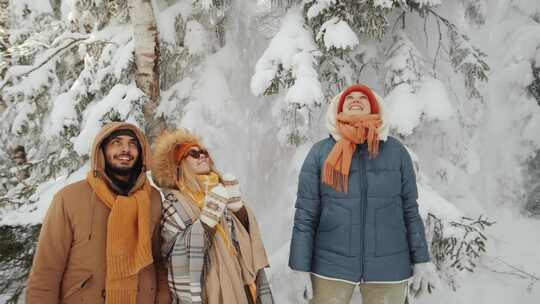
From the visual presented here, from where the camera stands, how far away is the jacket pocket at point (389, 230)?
295cm

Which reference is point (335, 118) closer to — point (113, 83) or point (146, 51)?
point (146, 51)

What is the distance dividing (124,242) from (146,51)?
9.47 feet

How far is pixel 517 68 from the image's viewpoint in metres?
7.48

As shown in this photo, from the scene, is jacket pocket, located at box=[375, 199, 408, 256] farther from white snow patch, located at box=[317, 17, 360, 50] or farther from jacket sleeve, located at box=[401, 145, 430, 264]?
white snow patch, located at box=[317, 17, 360, 50]

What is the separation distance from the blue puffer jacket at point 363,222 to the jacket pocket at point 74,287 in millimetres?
1419

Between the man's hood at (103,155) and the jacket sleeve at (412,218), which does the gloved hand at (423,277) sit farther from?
the man's hood at (103,155)

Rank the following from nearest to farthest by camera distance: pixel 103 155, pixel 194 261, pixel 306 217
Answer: pixel 194 261
pixel 103 155
pixel 306 217

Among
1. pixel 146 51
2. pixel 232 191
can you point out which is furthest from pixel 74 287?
pixel 146 51

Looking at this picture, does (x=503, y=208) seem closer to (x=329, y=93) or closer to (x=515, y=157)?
(x=515, y=157)

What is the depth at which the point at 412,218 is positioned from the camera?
305cm

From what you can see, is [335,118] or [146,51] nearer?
[335,118]

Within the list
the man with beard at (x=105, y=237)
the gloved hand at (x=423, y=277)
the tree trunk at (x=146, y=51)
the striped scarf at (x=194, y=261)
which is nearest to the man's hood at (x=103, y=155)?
the man with beard at (x=105, y=237)

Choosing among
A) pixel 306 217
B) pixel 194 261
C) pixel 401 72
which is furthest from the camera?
pixel 401 72

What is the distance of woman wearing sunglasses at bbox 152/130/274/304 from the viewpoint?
2.53 meters
